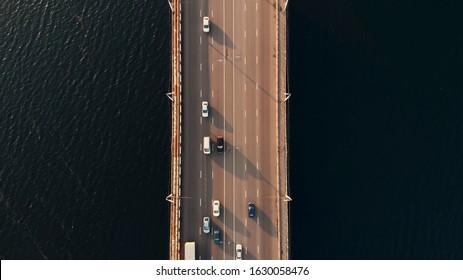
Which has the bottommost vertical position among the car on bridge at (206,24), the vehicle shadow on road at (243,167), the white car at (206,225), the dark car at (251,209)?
the white car at (206,225)

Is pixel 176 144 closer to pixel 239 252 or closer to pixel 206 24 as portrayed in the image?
pixel 239 252

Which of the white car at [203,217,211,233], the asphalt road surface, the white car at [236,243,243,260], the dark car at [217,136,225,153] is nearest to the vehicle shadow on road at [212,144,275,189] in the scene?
the asphalt road surface

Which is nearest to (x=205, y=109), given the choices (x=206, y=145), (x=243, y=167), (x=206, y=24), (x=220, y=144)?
(x=206, y=145)

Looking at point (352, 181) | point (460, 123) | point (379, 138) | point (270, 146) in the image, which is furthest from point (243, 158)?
point (460, 123)

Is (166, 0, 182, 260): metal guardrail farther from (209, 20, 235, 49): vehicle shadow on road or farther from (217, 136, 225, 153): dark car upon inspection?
(217, 136, 225, 153): dark car

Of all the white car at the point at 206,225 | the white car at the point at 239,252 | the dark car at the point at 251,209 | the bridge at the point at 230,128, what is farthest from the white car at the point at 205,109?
the white car at the point at 239,252

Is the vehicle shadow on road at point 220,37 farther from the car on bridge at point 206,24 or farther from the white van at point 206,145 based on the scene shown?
the white van at point 206,145
